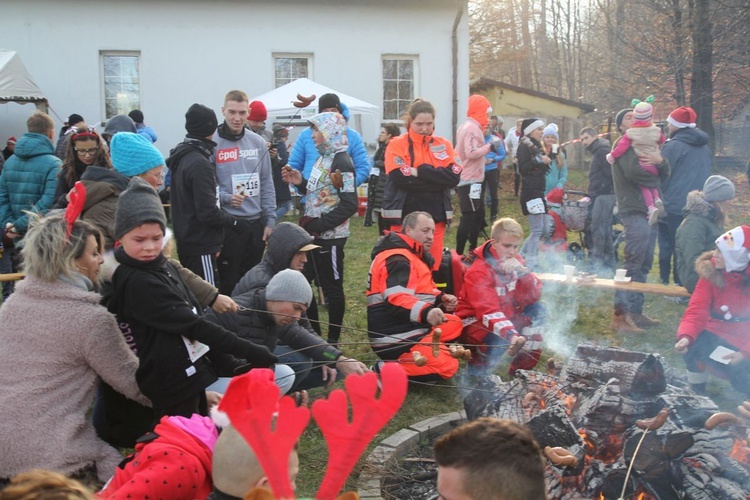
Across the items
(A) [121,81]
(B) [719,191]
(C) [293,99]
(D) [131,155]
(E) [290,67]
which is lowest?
(B) [719,191]

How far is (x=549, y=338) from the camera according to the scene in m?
6.61

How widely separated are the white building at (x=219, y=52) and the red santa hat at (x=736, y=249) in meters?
12.7

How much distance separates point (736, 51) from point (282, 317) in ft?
49.7

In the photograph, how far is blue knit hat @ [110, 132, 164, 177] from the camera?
4957 mm

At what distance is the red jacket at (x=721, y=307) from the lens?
535 centimetres

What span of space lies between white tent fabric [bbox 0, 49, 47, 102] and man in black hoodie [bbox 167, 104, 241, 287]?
33.3ft

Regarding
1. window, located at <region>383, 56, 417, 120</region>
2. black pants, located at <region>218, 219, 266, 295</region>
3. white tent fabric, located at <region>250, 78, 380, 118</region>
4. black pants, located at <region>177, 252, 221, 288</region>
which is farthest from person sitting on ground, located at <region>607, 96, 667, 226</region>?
window, located at <region>383, 56, 417, 120</region>

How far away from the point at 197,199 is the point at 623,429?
11.2 ft

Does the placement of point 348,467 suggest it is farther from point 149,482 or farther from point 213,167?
point 213,167

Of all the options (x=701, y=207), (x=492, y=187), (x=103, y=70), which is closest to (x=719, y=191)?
(x=701, y=207)

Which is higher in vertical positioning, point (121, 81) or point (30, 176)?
point (121, 81)

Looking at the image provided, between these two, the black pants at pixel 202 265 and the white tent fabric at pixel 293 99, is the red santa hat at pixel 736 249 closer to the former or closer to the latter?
the black pants at pixel 202 265

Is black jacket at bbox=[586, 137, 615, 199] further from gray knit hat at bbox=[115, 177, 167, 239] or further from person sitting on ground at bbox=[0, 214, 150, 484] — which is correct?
person sitting on ground at bbox=[0, 214, 150, 484]

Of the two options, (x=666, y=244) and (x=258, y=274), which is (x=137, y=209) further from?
(x=666, y=244)
